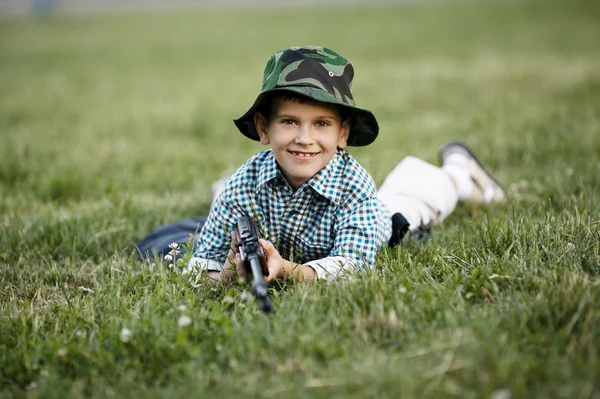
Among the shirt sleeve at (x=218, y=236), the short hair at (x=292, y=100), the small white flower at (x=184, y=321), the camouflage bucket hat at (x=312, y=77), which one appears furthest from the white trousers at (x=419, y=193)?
the small white flower at (x=184, y=321)

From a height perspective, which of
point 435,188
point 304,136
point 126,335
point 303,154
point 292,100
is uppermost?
point 292,100

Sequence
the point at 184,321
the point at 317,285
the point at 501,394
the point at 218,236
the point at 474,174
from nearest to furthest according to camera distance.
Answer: the point at 501,394
the point at 184,321
the point at 317,285
the point at 218,236
the point at 474,174

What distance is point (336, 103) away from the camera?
129 inches

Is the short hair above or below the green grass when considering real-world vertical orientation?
above

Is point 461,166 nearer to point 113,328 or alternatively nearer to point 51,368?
point 113,328

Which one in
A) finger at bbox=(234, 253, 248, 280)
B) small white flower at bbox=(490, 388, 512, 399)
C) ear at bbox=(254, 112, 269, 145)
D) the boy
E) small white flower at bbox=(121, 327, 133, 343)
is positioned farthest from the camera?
ear at bbox=(254, 112, 269, 145)

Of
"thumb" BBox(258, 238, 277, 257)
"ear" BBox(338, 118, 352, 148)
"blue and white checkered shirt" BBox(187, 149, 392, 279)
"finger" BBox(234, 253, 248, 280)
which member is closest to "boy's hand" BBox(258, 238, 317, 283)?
"thumb" BBox(258, 238, 277, 257)

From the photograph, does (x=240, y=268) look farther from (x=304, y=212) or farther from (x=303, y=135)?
(x=303, y=135)

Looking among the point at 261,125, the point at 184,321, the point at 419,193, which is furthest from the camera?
the point at 419,193

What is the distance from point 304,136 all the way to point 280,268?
74cm

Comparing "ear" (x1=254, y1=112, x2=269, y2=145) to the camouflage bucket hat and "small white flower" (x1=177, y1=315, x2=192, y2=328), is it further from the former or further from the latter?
"small white flower" (x1=177, y1=315, x2=192, y2=328)

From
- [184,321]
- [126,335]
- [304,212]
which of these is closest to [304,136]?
[304,212]

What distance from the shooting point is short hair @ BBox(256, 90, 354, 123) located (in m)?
3.31

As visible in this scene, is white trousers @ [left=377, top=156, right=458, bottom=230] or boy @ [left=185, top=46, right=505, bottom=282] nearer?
boy @ [left=185, top=46, right=505, bottom=282]
